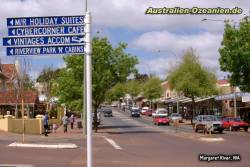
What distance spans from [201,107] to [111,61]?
168ft

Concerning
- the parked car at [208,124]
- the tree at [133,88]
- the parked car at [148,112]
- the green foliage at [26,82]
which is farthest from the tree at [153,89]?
the parked car at [208,124]

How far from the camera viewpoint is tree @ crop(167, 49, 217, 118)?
79.2 meters

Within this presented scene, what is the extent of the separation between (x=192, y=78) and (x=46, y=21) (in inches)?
2748

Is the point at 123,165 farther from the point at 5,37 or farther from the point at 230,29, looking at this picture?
the point at 230,29

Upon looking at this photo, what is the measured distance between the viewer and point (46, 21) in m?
11.3

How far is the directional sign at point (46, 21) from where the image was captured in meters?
11.2

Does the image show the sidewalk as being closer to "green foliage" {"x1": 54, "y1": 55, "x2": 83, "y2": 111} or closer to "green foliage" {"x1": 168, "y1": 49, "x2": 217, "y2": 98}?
"green foliage" {"x1": 54, "y1": 55, "x2": 83, "y2": 111}

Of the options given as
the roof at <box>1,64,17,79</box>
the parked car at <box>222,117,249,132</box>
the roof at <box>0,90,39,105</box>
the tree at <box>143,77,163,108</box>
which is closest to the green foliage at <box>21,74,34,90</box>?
the roof at <box>0,90,39,105</box>

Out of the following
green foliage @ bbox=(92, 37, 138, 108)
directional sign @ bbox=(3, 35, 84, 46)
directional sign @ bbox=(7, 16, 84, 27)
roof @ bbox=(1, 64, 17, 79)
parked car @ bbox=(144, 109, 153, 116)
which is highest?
roof @ bbox=(1, 64, 17, 79)

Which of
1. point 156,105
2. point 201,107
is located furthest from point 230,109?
point 156,105

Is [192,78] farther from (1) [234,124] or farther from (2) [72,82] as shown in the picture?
(2) [72,82]

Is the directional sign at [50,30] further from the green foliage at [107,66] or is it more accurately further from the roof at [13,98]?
the roof at [13,98]

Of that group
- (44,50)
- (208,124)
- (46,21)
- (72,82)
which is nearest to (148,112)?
(72,82)

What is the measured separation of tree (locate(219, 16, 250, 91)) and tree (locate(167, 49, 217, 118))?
96.3 ft
